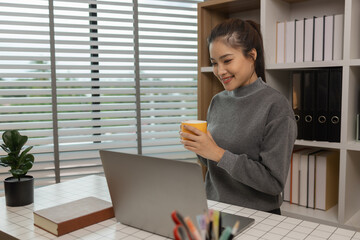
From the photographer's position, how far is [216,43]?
4.70 ft

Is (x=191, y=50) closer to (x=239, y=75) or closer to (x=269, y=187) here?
(x=239, y=75)

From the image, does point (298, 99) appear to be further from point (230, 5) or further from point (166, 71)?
point (166, 71)

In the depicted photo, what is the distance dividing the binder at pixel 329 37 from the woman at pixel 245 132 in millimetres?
601

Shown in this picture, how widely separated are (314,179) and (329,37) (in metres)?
0.82

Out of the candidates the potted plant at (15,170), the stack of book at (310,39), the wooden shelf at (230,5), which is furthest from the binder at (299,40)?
the potted plant at (15,170)

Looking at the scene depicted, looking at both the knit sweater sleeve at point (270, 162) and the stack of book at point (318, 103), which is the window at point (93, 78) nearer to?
the stack of book at point (318, 103)

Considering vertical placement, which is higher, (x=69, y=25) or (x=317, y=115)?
(x=69, y=25)

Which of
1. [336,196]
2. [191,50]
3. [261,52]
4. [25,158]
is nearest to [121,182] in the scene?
[25,158]


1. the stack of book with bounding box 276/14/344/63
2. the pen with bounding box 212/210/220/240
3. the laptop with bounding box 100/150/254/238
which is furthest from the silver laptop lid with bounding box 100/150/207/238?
the stack of book with bounding box 276/14/344/63

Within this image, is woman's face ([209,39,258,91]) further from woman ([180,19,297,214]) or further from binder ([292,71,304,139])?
binder ([292,71,304,139])

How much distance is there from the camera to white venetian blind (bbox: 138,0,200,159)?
2631 millimetres

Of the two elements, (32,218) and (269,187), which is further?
(269,187)

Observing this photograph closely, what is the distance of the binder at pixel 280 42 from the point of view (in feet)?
7.02

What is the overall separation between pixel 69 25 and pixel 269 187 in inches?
69.5
